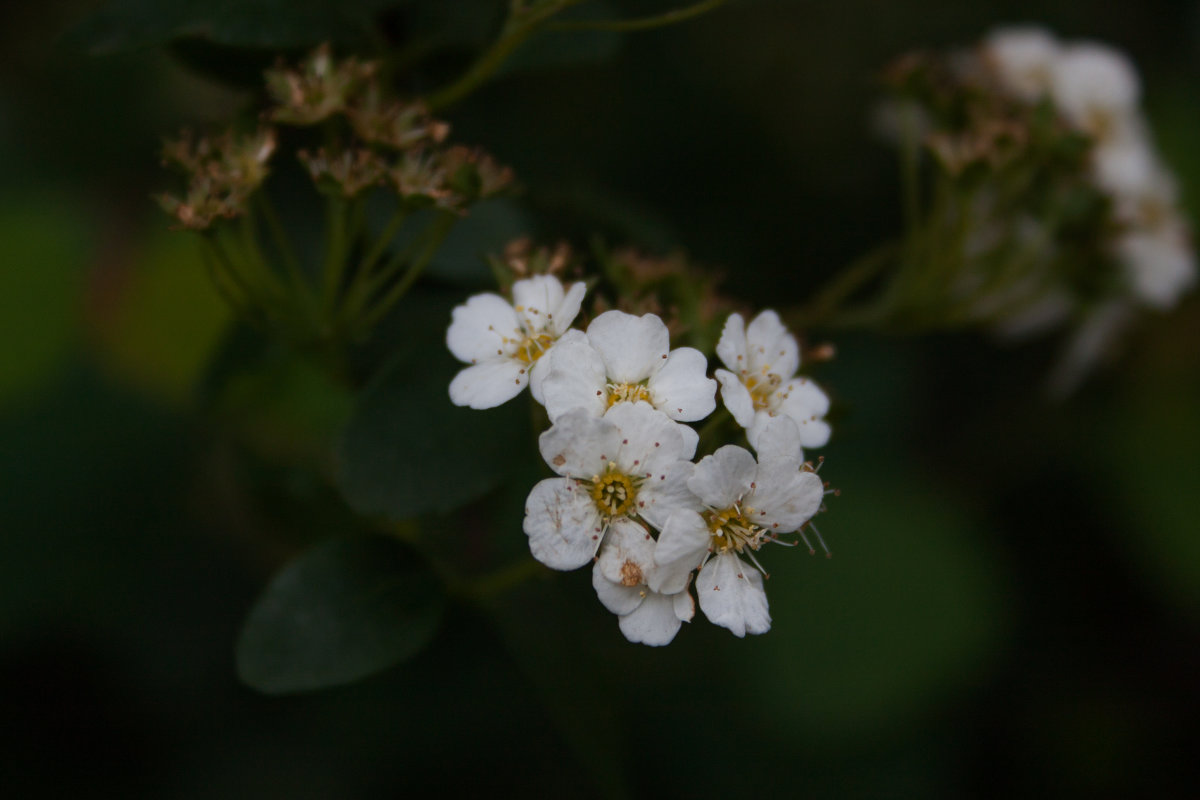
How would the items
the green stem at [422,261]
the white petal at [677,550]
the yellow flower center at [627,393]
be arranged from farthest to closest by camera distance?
the green stem at [422,261]
the yellow flower center at [627,393]
the white petal at [677,550]

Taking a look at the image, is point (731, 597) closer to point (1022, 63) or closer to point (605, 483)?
point (605, 483)

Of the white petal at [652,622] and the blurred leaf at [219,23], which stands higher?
the blurred leaf at [219,23]

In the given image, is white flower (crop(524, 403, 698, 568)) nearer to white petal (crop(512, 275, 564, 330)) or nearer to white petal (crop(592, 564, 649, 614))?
white petal (crop(592, 564, 649, 614))

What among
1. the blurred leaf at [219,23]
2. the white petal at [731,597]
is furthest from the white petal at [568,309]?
the blurred leaf at [219,23]

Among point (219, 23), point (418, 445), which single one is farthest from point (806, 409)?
point (219, 23)

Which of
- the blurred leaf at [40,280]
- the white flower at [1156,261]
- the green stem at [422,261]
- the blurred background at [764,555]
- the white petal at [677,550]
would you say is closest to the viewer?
the white petal at [677,550]

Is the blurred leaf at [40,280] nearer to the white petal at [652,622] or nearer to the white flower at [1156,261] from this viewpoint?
the white petal at [652,622]

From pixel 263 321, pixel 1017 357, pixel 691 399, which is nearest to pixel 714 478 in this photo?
pixel 691 399
